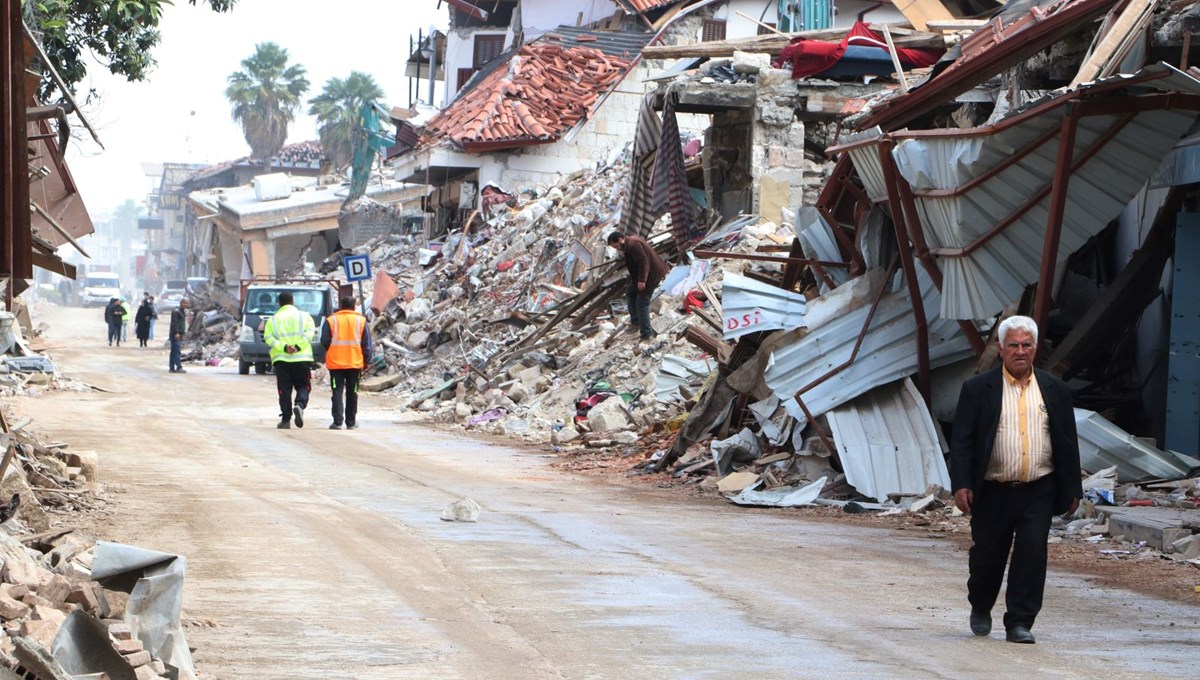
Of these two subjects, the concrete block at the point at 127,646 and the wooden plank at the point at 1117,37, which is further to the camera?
the wooden plank at the point at 1117,37

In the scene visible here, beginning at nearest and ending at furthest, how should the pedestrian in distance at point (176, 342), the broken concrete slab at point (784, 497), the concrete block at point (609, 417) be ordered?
the broken concrete slab at point (784, 497)
the concrete block at point (609, 417)
the pedestrian in distance at point (176, 342)

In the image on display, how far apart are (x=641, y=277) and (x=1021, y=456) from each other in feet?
49.1

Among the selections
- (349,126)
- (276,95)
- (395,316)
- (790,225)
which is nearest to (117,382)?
(395,316)

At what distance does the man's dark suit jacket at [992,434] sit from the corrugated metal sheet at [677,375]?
36.8 feet

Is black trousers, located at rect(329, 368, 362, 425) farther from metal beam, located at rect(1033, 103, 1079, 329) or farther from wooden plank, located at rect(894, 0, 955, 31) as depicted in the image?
wooden plank, located at rect(894, 0, 955, 31)

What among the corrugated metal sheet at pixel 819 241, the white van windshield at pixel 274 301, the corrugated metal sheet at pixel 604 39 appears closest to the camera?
the corrugated metal sheet at pixel 819 241

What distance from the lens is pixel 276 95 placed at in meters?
88.5

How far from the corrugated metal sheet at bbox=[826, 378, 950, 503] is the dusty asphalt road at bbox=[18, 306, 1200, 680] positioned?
882mm

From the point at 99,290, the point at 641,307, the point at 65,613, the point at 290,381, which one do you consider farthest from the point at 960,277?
the point at 99,290

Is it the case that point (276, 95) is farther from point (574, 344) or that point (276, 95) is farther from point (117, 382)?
point (574, 344)

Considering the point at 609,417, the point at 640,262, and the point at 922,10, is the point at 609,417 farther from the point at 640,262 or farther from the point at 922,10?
the point at 922,10

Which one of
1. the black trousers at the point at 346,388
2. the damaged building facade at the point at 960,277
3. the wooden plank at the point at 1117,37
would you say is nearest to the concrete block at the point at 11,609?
the damaged building facade at the point at 960,277

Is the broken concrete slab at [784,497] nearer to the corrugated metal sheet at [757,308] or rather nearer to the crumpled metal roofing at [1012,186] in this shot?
the crumpled metal roofing at [1012,186]

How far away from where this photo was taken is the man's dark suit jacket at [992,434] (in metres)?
6.94
